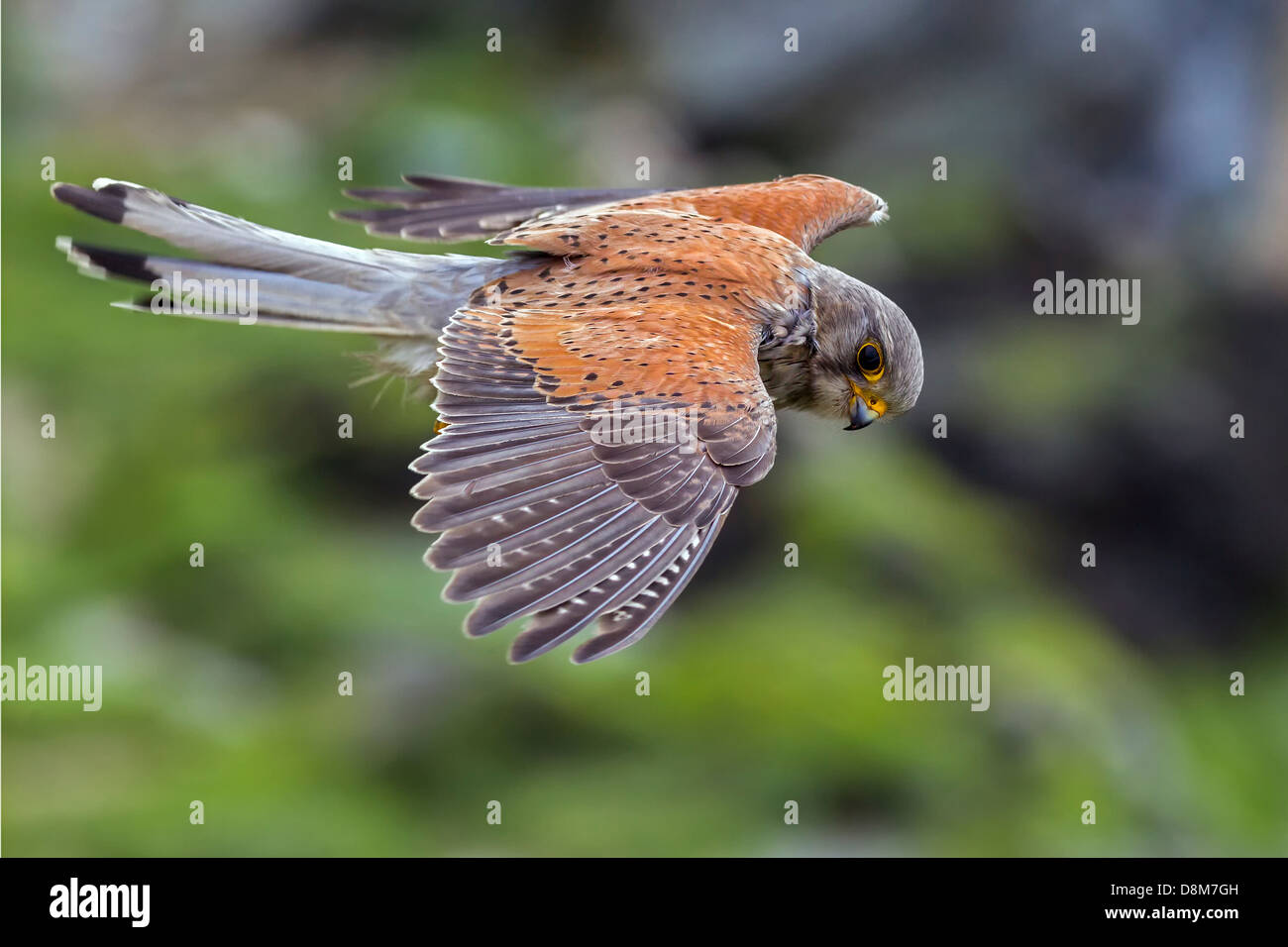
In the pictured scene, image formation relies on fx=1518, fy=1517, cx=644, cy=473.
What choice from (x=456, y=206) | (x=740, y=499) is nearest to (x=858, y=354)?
(x=456, y=206)

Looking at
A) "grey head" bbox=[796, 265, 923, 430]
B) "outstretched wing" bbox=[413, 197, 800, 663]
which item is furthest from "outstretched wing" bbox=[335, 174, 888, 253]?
"outstretched wing" bbox=[413, 197, 800, 663]

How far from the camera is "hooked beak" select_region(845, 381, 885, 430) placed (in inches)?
256

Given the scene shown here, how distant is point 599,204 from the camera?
737cm

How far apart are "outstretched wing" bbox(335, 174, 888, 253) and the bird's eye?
0.91 m

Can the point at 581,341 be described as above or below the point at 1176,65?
below

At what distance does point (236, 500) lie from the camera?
41.3 feet

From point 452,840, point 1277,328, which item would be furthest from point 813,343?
point 1277,328

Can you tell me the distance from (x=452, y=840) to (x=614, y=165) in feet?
24.0

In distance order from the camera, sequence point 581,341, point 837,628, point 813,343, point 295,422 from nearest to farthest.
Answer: point 581,341 → point 813,343 → point 837,628 → point 295,422

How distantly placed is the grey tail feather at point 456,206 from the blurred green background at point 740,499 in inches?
152

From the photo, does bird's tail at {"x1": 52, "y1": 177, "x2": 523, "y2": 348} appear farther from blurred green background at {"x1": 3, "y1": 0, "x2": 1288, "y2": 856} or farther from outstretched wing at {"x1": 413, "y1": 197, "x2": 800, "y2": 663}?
blurred green background at {"x1": 3, "y1": 0, "x2": 1288, "y2": 856}

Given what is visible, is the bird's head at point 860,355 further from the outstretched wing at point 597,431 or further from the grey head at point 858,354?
the outstretched wing at point 597,431

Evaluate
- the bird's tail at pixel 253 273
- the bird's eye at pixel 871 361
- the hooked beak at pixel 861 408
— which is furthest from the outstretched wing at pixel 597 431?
the hooked beak at pixel 861 408

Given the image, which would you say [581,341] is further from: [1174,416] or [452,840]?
[1174,416]
